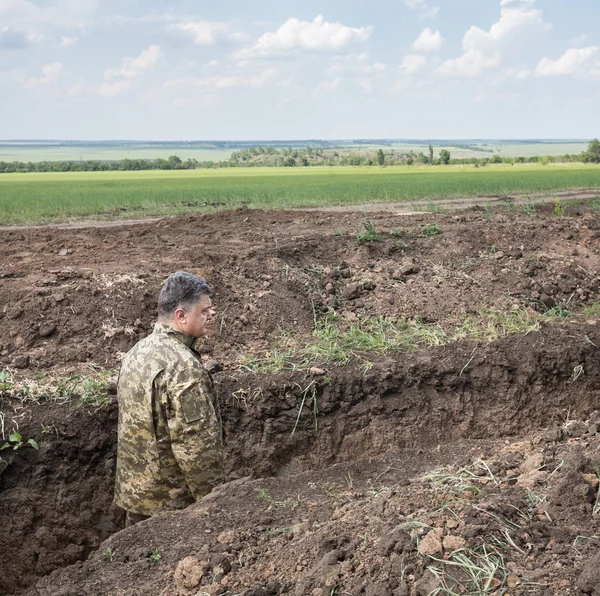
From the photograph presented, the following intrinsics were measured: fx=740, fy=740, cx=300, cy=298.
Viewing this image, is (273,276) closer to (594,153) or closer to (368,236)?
(368,236)

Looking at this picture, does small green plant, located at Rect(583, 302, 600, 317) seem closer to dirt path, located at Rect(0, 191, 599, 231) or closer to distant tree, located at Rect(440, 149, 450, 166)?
dirt path, located at Rect(0, 191, 599, 231)

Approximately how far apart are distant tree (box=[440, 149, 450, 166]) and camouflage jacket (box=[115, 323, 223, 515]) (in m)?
60.5

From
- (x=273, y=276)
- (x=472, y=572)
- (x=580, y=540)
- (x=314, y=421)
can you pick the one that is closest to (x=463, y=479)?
(x=580, y=540)

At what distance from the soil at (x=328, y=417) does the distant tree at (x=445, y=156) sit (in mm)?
50741

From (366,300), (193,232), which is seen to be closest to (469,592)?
(366,300)

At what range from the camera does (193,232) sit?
12.1m

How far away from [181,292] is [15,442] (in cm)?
237

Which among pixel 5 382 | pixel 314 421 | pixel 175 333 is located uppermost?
pixel 175 333

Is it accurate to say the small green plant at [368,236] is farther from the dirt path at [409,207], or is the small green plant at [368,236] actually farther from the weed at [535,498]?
the weed at [535,498]

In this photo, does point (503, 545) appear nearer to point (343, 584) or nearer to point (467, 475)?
point (343, 584)

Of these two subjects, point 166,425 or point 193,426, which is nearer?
point 193,426

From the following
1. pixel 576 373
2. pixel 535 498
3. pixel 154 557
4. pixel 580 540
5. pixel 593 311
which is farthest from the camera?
pixel 593 311

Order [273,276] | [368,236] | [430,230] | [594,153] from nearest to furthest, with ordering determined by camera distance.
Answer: [273,276] < [368,236] < [430,230] < [594,153]

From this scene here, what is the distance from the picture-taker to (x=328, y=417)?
6562mm
